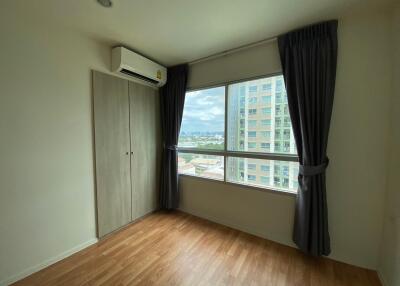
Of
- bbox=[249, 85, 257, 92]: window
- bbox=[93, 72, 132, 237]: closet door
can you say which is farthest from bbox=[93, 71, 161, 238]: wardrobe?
bbox=[249, 85, 257, 92]: window

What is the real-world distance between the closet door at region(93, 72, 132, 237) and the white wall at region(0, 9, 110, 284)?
0.09 metres

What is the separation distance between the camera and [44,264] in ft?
5.41

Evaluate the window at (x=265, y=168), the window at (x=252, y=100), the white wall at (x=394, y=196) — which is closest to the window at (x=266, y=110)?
the window at (x=252, y=100)

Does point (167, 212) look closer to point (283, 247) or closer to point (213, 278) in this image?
point (213, 278)

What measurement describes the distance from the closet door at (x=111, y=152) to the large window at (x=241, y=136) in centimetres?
91

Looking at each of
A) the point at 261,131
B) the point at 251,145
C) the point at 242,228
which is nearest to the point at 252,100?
the point at 261,131

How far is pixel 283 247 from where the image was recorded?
1953mm

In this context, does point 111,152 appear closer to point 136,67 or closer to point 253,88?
point 136,67

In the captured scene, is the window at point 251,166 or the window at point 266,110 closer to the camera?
the window at point 266,110

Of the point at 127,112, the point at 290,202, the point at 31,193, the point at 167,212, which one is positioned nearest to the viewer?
the point at 31,193

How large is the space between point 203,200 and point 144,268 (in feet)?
3.88

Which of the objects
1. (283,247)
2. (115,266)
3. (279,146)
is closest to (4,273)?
(115,266)

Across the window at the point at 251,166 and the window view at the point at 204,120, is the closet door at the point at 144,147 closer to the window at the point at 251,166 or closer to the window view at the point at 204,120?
the window view at the point at 204,120

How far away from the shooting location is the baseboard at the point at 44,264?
146cm
